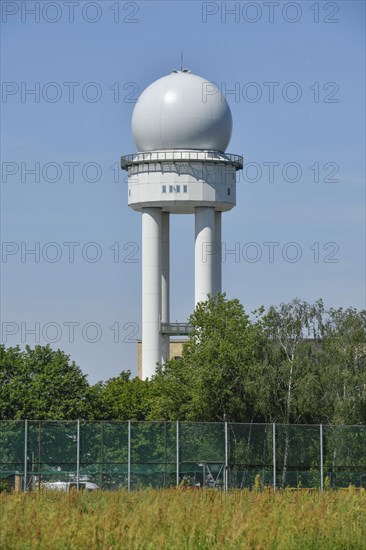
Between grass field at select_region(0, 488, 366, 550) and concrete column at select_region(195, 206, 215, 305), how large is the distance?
59.6 meters

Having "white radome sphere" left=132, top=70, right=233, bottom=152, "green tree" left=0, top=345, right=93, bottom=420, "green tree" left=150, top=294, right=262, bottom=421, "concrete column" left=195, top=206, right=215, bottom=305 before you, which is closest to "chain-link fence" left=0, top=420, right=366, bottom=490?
"green tree" left=150, top=294, right=262, bottom=421

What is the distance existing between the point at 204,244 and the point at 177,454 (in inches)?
1637

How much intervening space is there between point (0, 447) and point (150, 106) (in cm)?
4287

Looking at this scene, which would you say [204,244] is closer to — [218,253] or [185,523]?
[218,253]

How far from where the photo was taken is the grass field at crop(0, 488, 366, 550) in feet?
61.5

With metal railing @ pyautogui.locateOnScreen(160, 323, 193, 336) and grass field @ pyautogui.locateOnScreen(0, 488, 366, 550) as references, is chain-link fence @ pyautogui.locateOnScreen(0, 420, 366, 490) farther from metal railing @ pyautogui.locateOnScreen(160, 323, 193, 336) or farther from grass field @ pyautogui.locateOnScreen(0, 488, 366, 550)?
metal railing @ pyautogui.locateOnScreen(160, 323, 193, 336)

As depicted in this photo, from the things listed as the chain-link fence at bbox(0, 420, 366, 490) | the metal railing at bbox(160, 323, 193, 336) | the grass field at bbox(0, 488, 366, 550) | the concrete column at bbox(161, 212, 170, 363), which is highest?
the concrete column at bbox(161, 212, 170, 363)

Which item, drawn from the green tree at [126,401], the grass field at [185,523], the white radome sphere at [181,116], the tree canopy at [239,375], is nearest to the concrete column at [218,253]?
the white radome sphere at [181,116]

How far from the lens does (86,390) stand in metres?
65.6

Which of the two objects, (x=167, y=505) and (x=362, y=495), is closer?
(x=167, y=505)

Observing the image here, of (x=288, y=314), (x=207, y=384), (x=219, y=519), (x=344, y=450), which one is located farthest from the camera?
(x=288, y=314)

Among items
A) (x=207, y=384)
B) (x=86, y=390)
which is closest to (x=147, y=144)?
(x=86, y=390)

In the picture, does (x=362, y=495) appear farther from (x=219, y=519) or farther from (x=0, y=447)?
(x=0, y=447)

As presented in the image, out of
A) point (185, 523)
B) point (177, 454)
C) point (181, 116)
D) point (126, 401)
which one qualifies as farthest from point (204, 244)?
point (185, 523)
